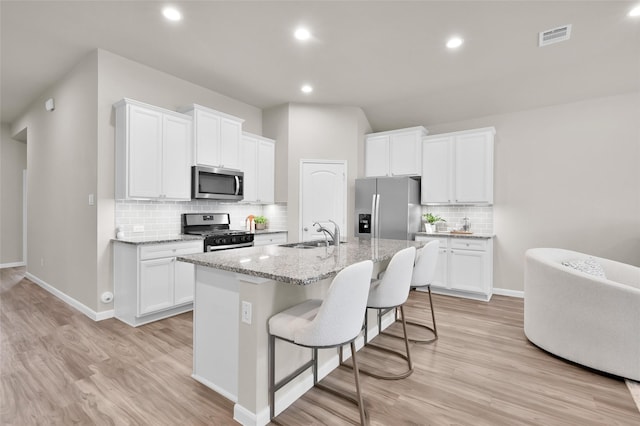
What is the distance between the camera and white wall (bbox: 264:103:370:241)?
5.24 metres

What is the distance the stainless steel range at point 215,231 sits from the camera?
12.7 feet

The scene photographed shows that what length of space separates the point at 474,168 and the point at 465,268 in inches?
59.9

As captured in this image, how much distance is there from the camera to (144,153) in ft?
11.8

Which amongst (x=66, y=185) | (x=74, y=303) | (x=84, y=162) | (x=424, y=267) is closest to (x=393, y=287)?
(x=424, y=267)

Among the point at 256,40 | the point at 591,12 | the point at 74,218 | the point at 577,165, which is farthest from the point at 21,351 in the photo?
the point at 577,165

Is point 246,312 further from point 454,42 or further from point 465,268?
point 465,268

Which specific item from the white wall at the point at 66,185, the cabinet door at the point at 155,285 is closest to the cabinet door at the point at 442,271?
the cabinet door at the point at 155,285

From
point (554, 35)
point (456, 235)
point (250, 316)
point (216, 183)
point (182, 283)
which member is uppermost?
point (554, 35)

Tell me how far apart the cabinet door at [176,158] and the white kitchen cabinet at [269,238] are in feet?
3.72

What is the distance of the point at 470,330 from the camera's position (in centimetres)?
332

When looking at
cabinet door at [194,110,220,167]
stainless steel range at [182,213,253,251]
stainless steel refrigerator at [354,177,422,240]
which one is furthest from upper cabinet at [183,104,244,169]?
stainless steel refrigerator at [354,177,422,240]

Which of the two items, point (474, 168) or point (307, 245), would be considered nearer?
point (307, 245)

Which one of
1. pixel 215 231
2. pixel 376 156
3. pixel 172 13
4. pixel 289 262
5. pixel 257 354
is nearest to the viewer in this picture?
pixel 257 354

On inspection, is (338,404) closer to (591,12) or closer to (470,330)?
(470,330)
